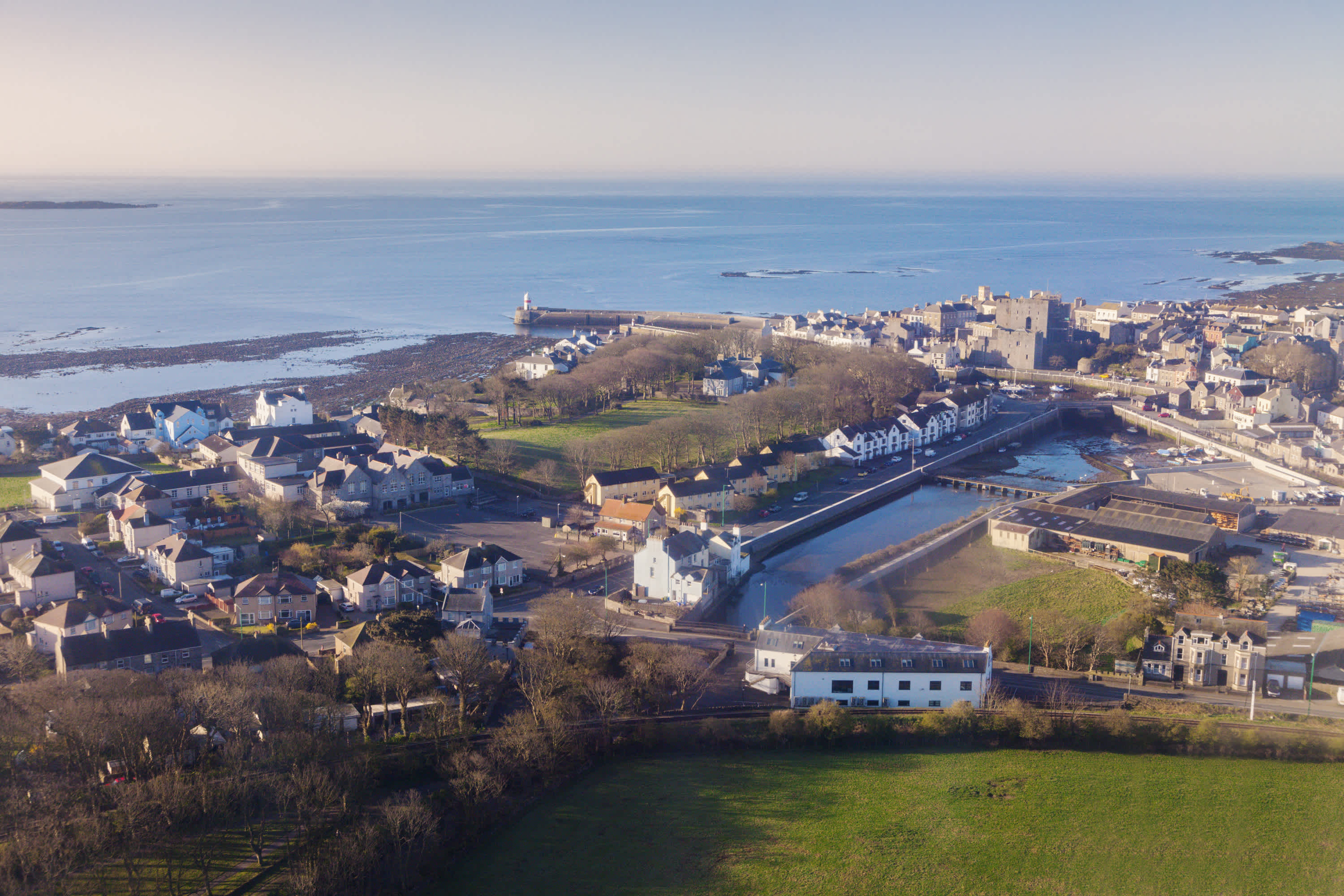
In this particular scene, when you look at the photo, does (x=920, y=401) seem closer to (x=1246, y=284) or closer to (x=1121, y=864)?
(x=1121, y=864)

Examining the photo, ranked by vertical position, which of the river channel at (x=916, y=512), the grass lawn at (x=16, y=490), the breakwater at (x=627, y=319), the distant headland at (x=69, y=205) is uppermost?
the distant headland at (x=69, y=205)

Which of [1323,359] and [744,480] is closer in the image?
[744,480]

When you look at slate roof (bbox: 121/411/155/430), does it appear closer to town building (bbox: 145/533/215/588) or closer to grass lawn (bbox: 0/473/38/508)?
grass lawn (bbox: 0/473/38/508)

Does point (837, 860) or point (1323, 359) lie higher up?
point (1323, 359)

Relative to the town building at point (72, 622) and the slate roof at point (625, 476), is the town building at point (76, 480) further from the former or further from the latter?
the slate roof at point (625, 476)

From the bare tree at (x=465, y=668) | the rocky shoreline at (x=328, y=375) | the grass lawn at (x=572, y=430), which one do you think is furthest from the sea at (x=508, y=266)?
the bare tree at (x=465, y=668)

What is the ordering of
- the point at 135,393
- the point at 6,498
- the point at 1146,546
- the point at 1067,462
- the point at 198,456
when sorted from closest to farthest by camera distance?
the point at 1146,546 < the point at 6,498 < the point at 198,456 < the point at 1067,462 < the point at 135,393

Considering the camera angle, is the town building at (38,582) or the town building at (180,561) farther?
the town building at (180,561)

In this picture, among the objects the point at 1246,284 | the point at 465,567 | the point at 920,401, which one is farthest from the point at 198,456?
the point at 1246,284
